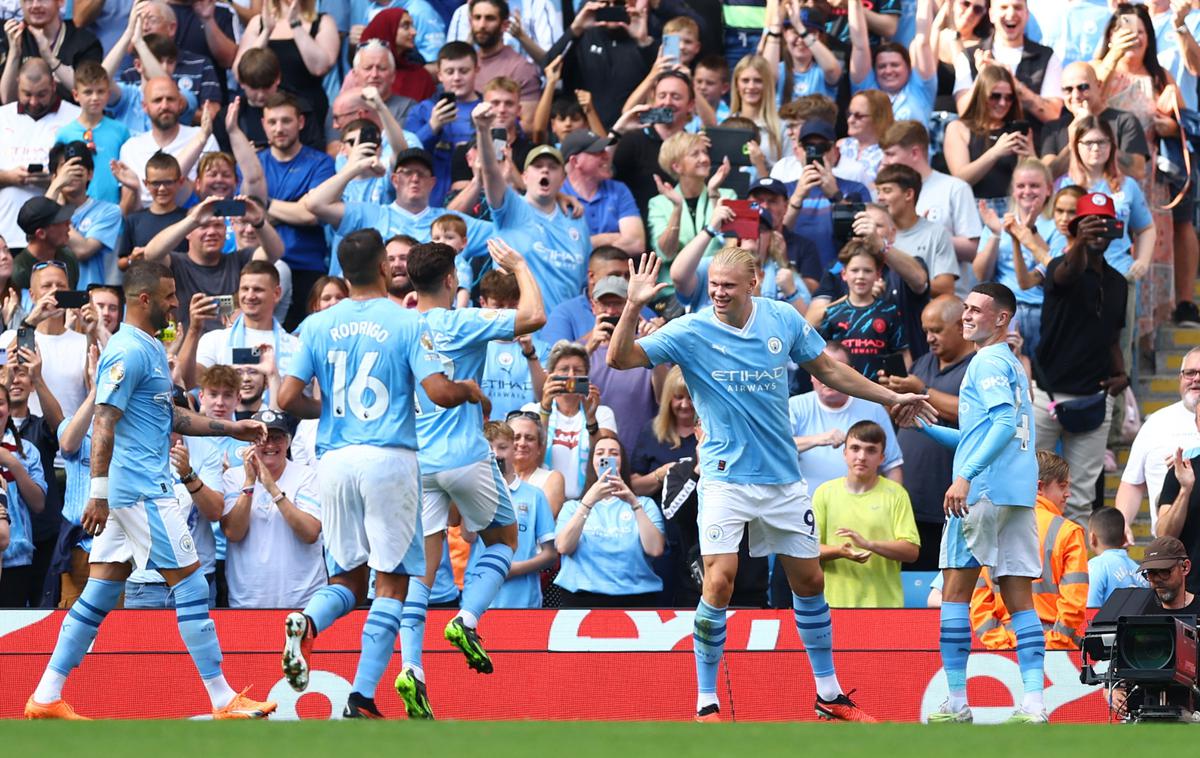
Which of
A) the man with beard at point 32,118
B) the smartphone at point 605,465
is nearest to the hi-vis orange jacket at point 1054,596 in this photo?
the smartphone at point 605,465

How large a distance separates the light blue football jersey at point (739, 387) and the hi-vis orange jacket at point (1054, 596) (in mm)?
1959

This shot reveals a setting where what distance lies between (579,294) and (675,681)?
153 inches

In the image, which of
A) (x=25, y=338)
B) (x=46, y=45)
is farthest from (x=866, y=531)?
(x=46, y=45)

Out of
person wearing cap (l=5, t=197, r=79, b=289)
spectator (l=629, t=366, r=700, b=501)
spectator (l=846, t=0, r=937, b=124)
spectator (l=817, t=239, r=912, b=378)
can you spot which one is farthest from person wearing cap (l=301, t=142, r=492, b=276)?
spectator (l=846, t=0, r=937, b=124)

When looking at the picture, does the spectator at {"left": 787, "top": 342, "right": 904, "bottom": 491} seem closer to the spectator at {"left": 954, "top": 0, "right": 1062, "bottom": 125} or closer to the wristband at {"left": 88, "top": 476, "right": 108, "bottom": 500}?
the spectator at {"left": 954, "top": 0, "right": 1062, "bottom": 125}

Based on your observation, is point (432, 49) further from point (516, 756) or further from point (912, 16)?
point (516, 756)

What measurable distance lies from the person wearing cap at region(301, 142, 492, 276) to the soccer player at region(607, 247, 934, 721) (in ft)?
14.4

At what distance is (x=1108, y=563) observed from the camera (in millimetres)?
11430

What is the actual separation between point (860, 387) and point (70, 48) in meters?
9.24

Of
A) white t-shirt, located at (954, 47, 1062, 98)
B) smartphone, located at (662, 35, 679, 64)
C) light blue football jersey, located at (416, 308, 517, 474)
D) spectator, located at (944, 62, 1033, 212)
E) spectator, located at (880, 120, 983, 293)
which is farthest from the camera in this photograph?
white t-shirt, located at (954, 47, 1062, 98)

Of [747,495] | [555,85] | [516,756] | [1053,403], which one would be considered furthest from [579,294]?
[516,756]

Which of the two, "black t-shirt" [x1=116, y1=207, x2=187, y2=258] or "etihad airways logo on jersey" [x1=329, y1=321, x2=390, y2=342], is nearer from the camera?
"etihad airways logo on jersey" [x1=329, y1=321, x2=390, y2=342]

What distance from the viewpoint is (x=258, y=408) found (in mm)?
12648

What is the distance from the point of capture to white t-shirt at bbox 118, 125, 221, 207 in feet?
49.4
